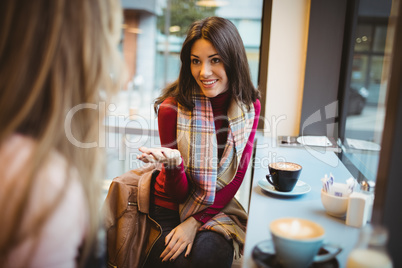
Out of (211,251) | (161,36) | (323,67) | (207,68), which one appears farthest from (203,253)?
(161,36)

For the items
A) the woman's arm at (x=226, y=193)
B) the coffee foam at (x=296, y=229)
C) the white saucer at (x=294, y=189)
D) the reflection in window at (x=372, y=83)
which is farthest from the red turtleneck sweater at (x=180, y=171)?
the coffee foam at (x=296, y=229)

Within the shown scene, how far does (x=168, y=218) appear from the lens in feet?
4.55

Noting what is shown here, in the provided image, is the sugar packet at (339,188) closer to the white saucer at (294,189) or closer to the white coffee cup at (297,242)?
the white saucer at (294,189)

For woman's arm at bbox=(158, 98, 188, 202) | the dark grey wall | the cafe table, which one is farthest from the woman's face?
the dark grey wall

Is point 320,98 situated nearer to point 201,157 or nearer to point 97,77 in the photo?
point 201,157

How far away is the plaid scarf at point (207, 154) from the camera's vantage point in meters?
1.35

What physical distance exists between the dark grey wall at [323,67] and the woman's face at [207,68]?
719 mm

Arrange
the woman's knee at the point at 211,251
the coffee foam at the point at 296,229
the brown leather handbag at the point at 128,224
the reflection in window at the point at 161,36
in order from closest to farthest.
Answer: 1. the coffee foam at the point at 296,229
2. the woman's knee at the point at 211,251
3. the brown leather handbag at the point at 128,224
4. the reflection in window at the point at 161,36

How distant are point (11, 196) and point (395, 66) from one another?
70 centimetres

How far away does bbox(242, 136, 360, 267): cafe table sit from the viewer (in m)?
0.85

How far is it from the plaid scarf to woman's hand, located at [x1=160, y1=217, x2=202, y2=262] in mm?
62

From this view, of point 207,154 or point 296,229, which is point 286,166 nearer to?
point 207,154

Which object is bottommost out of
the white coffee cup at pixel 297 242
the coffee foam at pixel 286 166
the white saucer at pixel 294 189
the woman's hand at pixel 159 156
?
the white saucer at pixel 294 189

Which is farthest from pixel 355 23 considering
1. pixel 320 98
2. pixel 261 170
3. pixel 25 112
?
pixel 25 112
